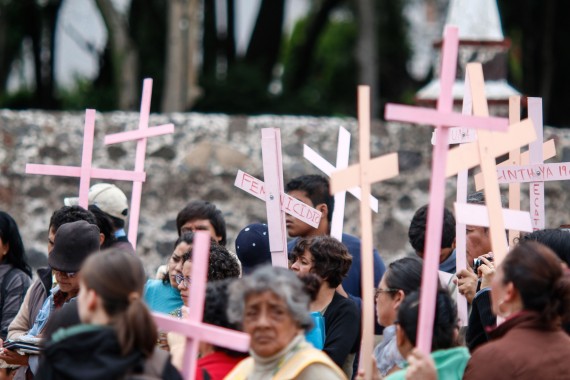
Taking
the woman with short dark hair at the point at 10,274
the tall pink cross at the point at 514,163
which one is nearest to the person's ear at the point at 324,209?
the tall pink cross at the point at 514,163

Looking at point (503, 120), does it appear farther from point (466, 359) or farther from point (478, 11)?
point (478, 11)

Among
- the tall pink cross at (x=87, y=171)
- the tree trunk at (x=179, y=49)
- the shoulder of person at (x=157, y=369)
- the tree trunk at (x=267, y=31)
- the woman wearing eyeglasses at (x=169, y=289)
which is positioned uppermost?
the tree trunk at (x=267, y=31)

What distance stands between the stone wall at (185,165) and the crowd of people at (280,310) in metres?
3.24

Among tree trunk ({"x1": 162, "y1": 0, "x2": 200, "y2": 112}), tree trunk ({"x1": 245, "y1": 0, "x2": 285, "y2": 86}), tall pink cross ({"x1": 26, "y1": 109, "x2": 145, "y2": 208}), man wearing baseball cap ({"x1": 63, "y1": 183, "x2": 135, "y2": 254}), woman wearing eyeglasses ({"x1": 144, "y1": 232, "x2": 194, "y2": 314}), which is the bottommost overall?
woman wearing eyeglasses ({"x1": 144, "y1": 232, "x2": 194, "y2": 314})

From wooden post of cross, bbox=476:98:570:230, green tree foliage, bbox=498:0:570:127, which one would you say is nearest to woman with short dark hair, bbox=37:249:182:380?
wooden post of cross, bbox=476:98:570:230

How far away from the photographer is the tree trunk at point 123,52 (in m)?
14.6

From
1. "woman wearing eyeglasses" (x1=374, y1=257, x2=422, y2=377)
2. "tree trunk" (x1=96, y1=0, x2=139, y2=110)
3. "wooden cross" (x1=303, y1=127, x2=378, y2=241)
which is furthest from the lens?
"tree trunk" (x1=96, y1=0, x2=139, y2=110)

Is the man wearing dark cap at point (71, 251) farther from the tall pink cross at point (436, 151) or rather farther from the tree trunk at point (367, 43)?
the tree trunk at point (367, 43)

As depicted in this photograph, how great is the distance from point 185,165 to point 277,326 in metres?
5.82

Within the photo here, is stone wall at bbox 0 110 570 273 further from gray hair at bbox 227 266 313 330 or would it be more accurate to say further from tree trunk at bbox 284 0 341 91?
tree trunk at bbox 284 0 341 91

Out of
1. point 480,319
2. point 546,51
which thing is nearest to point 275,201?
point 480,319

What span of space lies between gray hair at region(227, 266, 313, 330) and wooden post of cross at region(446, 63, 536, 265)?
71 cm

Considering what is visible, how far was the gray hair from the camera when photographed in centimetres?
426

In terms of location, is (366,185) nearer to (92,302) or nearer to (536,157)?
(92,302)
